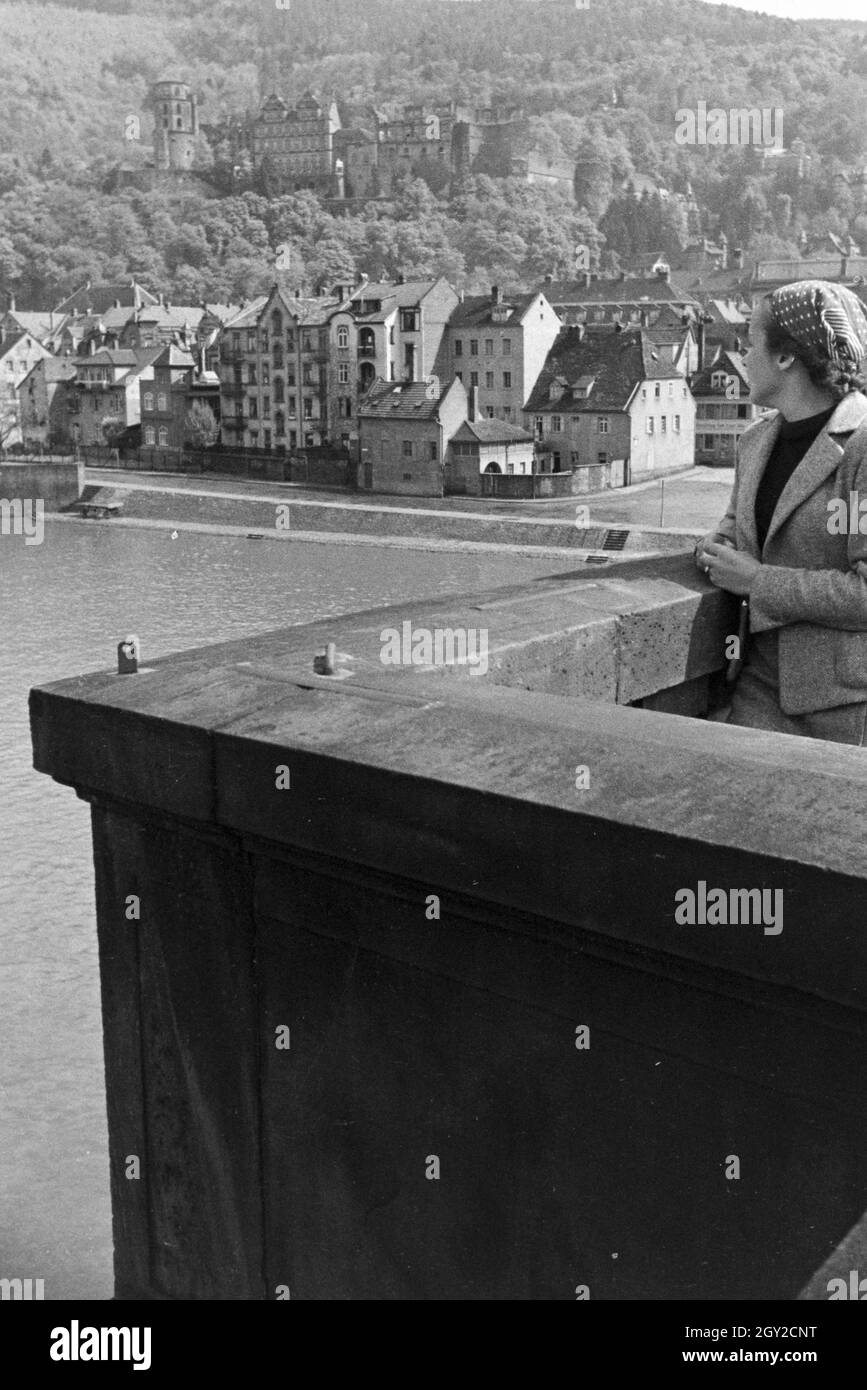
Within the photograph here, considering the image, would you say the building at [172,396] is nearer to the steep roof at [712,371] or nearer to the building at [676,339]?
the building at [676,339]

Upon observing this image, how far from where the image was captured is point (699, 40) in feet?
528

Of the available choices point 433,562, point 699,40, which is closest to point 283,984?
point 433,562

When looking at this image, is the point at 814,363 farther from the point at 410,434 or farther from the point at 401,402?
the point at 401,402

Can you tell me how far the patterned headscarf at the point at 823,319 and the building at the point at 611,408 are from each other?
40.3 m

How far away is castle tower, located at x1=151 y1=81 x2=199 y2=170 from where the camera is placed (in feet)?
412

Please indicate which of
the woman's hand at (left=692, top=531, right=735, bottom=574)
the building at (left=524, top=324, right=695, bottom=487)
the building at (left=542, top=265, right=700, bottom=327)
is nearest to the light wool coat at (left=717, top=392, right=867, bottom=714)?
the woman's hand at (left=692, top=531, right=735, bottom=574)

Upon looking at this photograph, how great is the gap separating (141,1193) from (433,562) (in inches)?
1310

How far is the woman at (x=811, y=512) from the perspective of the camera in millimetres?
2756

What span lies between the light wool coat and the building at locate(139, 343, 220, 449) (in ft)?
168

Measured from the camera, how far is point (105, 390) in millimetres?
56281

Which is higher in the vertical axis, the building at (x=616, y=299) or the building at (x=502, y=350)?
the building at (x=616, y=299)

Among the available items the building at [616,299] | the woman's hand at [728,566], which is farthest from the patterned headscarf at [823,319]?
the building at [616,299]

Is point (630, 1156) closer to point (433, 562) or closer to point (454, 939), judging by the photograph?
point (454, 939)

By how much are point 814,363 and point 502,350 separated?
44.9 m
